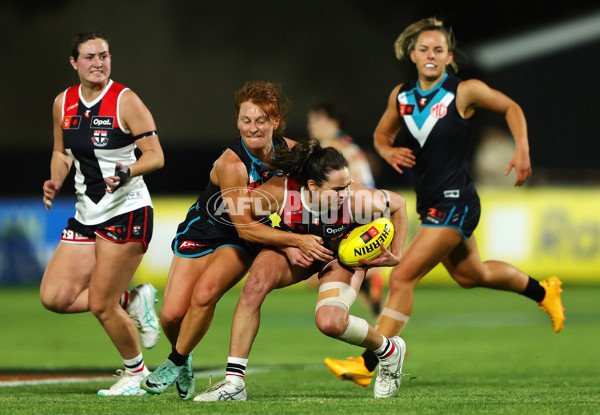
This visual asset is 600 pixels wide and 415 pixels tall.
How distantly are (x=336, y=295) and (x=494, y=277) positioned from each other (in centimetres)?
198

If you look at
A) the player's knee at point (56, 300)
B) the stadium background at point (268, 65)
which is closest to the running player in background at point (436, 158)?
the player's knee at point (56, 300)

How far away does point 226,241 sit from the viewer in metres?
6.57

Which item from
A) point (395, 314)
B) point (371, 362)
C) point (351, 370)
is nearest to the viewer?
point (351, 370)

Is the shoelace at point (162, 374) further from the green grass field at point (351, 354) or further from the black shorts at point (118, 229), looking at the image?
the black shorts at point (118, 229)

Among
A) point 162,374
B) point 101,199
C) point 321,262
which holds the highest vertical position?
point 101,199

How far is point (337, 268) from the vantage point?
623cm

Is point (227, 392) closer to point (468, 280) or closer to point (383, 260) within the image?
point (383, 260)

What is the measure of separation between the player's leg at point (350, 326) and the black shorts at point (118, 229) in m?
1.31

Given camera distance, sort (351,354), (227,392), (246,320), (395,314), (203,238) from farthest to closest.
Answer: (351,354) < (395,314) < (203,238) < (246,320) < (227,392)

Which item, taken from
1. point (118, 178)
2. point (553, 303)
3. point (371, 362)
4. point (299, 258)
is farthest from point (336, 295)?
point (553, 303)

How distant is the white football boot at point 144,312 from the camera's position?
719cm

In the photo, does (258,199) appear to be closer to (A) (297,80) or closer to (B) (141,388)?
(B) (141,388)

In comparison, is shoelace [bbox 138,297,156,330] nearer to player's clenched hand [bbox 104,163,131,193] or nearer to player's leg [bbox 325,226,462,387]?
player's clenched hand [bbox 104,163,131,193]

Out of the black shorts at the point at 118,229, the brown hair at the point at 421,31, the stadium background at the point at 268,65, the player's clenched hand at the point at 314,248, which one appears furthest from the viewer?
the stadium background at the point at 268,65
